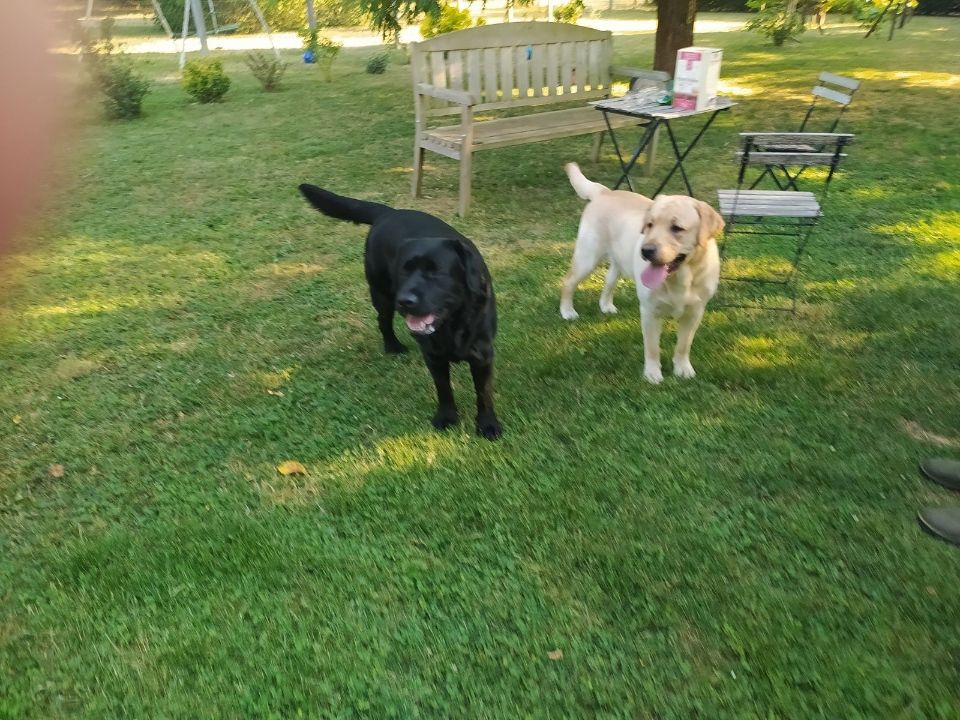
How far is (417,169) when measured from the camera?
684cm

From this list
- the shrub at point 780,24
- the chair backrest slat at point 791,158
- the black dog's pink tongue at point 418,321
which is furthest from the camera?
the shrub at point 780,24

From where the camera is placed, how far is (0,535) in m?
2.90

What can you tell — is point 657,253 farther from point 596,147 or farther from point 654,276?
point 596,147

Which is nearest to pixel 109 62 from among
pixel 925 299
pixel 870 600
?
pixel 925 299

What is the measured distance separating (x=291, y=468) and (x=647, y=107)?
447 cm

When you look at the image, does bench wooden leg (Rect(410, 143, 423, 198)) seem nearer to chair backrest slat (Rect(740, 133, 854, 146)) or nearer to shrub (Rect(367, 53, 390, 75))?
chair backrest slat (Rect(740, 133, 854, 146))

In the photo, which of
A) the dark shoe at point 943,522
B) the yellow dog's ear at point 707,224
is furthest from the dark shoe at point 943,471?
the yellow dog's ear at point 707,224

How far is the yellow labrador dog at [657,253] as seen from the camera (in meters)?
3.25

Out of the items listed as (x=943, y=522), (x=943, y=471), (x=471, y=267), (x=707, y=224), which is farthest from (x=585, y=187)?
(x=943, y=522)

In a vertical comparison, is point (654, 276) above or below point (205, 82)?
below

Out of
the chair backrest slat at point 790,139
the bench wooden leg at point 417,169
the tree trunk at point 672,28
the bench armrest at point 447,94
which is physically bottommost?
the bench wooden leg at point 417,169

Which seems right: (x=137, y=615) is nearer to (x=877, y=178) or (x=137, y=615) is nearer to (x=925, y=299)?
(x=925, y=299)

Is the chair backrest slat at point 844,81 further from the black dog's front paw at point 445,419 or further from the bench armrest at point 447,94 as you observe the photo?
the black dog's front paw at point 445,419

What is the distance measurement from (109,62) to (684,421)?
39.3 ft
